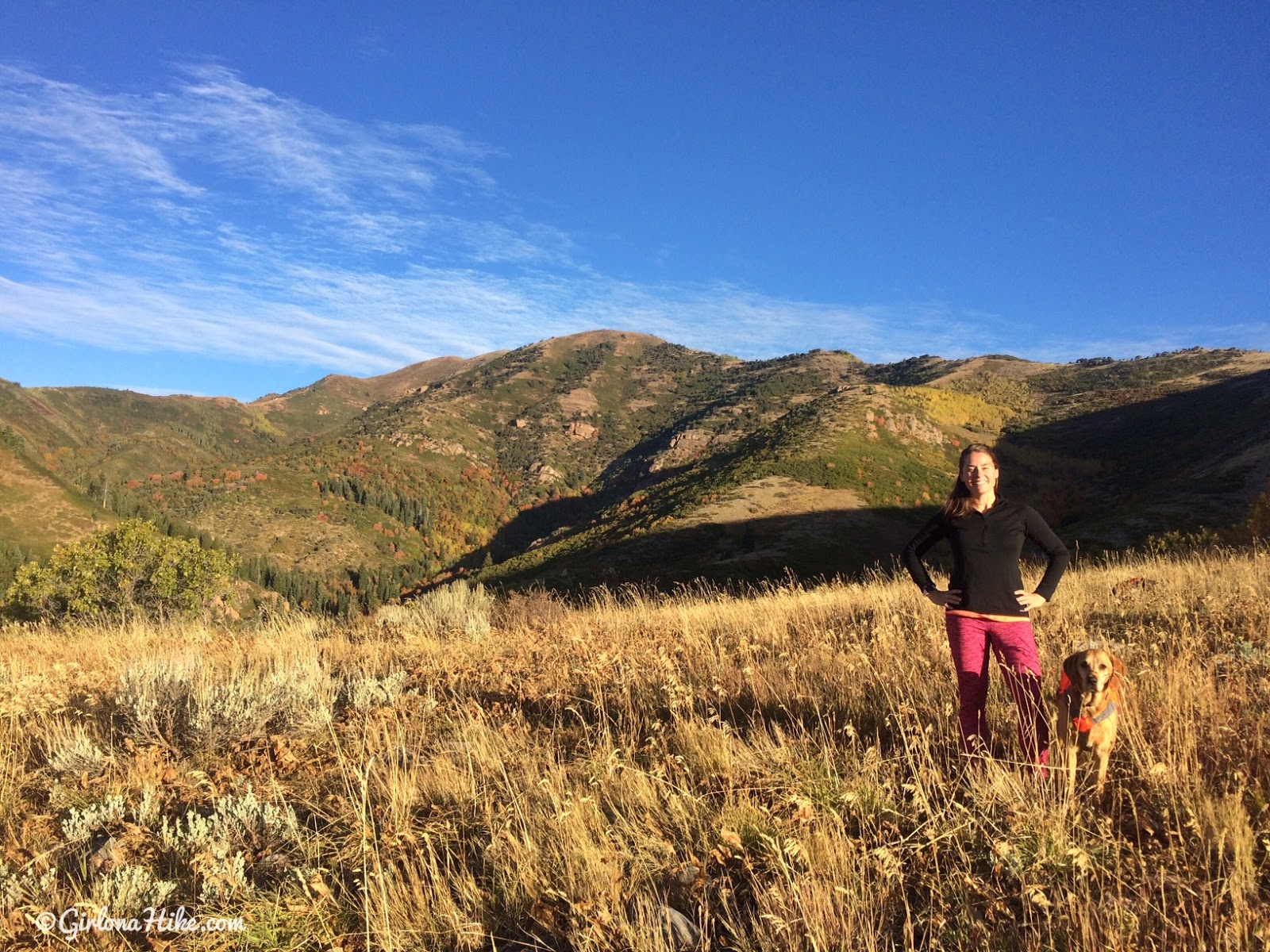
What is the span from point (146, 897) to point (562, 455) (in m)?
157

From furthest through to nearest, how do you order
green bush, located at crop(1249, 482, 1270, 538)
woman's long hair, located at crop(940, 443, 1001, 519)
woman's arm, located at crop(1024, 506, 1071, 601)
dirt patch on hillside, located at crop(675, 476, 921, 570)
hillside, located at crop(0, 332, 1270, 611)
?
1. hillside, located at crop(0, 332, 1270, 611)
2. dirt patch on hillside, located at crop(675, 476, 921, 570)
3. green bush, located at crop(1249, 482, 1270, 538)
4. woman's long hair, located at crop(940, 443, 1001, 519)
5. woman's arm, located at crop(1024, 506, 1071, 601)

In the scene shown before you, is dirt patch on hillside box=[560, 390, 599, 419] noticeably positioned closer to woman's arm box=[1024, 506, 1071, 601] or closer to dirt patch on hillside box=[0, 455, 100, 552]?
dirt patch on hillside box=[0, 455, 100, 552]

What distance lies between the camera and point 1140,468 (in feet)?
147

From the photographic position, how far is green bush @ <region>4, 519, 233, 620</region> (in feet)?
90.1

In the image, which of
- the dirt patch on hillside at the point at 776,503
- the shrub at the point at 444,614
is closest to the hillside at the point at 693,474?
the dirt patch on hillside at the point at 776,503

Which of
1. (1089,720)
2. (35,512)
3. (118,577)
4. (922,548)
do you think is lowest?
(118,577)

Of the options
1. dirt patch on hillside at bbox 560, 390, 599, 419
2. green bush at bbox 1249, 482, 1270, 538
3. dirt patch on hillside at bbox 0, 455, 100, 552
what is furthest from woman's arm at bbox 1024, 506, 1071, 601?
dirt patch on hillside at bbox 560, 390, 599, 419

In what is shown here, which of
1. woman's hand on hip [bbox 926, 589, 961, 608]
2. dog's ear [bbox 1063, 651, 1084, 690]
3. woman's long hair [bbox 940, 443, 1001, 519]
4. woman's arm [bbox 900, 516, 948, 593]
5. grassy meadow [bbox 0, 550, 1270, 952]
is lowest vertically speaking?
grassy meadow [bbox 0, 550, 1270, 952]

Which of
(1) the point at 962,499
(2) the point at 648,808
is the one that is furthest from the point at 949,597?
(2) the point at 648,808

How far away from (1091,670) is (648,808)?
207cm

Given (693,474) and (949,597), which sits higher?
(693,474)

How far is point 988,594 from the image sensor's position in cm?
347

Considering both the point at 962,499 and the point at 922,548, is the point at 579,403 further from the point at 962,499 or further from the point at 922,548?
the point at 962,499

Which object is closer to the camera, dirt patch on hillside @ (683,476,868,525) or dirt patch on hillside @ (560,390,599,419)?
dirt patch on hillside @ (683,476,868,525)
